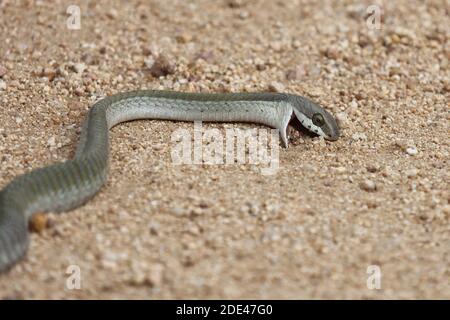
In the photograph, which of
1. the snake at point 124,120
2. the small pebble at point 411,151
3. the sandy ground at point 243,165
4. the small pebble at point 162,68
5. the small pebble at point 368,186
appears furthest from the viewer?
the small pebble at point 162,68

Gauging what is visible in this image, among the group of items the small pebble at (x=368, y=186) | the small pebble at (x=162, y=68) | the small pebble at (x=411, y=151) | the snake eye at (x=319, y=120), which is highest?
the small pebble at (x=162, y=68)

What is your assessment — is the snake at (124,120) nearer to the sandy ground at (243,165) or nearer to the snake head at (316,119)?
the snake head at (316,119)

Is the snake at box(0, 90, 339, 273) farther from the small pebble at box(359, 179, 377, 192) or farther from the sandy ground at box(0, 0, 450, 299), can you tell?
the small pebble at box(359, 179, 377, 192)

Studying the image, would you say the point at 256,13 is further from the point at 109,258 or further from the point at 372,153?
the point at 109,258

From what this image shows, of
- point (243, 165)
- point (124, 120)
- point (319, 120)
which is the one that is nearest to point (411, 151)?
point (319, 120)

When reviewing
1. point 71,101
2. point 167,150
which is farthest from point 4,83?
point 167,150

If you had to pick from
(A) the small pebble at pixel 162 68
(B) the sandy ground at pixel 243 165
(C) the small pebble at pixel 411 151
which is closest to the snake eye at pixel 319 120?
(B) the sandy ground at pixel 243 165
